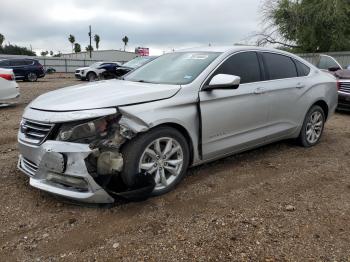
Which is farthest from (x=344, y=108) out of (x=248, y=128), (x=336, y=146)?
(x=248, y=128)

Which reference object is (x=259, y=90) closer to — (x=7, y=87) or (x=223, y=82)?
(x=223, y=82)

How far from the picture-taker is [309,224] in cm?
359

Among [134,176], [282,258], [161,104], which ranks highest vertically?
[161,104]

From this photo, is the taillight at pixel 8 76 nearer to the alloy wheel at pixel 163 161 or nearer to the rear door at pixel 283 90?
the rear door at pixel 283 90

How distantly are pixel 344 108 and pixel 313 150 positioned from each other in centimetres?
442

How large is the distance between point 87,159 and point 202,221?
120 centimetres

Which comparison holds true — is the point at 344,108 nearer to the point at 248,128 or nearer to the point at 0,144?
the point at 248,128

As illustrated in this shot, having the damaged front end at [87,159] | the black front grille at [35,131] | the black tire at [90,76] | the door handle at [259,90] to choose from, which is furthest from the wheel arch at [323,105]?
the black tire at [90,76]

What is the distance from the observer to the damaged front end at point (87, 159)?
3588mm

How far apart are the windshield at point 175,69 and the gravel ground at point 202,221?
1.20 meters

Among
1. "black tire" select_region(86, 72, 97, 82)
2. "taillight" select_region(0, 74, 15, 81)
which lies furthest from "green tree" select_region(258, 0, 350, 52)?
"taillight" select_region(0, 74, 15, 81)

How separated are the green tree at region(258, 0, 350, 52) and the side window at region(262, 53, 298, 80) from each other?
74.4 feet

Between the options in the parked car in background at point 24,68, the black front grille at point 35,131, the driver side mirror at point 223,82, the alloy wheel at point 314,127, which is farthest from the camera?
the parked car in background at point 24,68

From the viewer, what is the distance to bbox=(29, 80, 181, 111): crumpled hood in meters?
3.79
